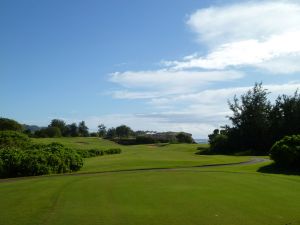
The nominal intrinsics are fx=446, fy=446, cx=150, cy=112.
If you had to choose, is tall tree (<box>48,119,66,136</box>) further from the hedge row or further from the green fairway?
the green fairway

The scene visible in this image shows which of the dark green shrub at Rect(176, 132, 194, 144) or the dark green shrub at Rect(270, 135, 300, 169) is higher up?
the dark green shrub at Rect(176, 132, 194, 144)

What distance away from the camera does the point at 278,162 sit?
119 feet

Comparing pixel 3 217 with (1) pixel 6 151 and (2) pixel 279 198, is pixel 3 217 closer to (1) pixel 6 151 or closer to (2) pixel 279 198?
(2) pixel 279 198

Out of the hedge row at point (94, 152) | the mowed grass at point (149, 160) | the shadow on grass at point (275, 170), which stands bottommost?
the shadow on grass at point (275, 170)

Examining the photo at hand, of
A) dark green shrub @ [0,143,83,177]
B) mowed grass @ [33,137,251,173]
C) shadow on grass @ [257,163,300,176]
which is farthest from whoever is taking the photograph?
mowed grass @ [33,137,251,173]

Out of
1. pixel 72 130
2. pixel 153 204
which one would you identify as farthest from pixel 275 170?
pixel 72 130

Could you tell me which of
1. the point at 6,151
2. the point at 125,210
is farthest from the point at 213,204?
the point at 6,151

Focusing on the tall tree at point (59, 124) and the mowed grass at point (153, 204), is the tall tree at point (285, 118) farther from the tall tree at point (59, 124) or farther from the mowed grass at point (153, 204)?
the tall tree at point (59, 124)

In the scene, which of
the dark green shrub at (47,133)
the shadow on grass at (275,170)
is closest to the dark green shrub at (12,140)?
the shadow on grass at (275,170)

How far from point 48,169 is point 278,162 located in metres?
18.2

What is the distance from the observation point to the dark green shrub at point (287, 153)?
34906mm

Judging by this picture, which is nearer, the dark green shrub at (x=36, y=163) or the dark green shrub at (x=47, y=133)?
the dark green shrub at (x=36, y=163)

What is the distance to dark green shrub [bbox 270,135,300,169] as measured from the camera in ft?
115

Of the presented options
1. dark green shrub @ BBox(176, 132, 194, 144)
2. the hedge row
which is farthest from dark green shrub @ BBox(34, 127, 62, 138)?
the hedge row
